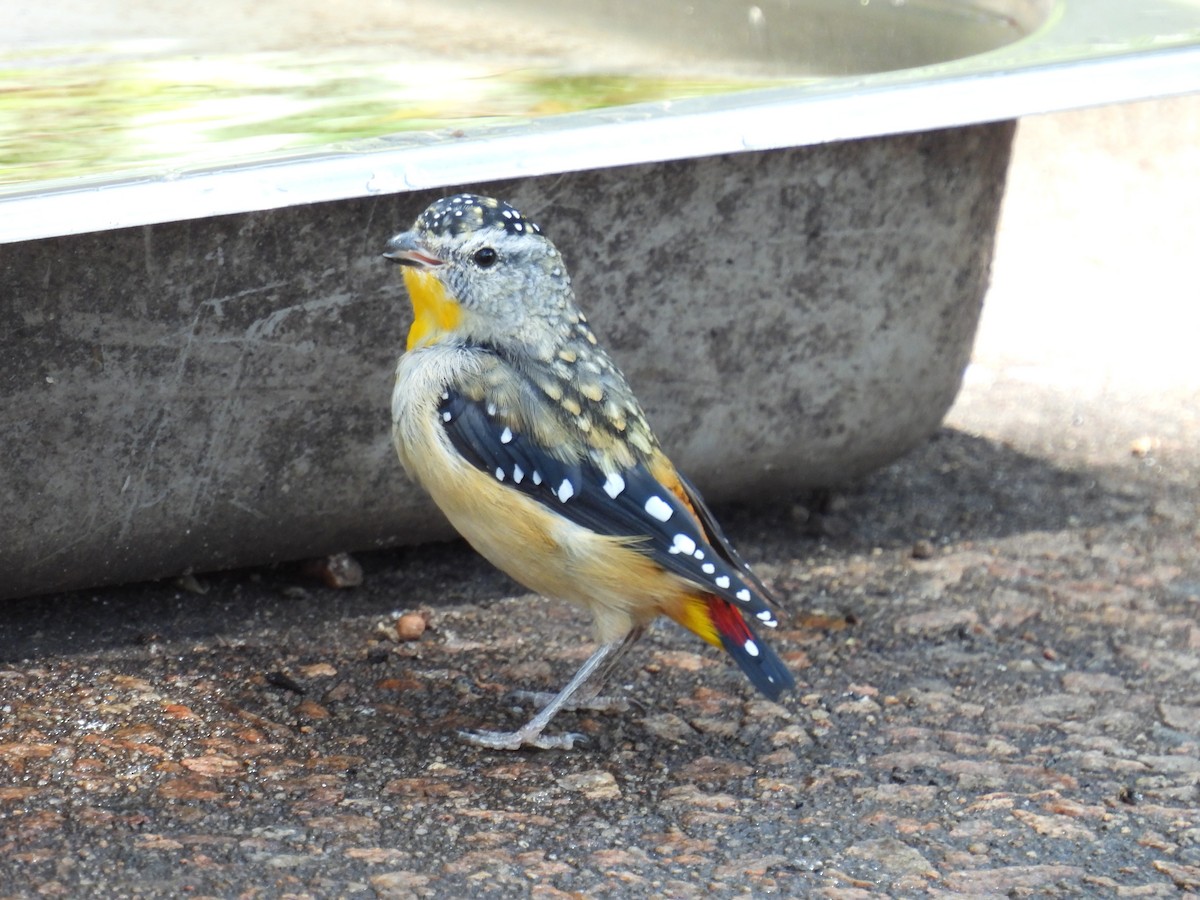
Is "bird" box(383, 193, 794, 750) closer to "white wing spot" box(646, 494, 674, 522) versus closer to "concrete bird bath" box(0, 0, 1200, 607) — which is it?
"white wing spot" box(646, 494, 674, 522)

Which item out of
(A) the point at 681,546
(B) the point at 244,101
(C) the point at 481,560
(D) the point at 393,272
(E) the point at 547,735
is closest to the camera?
(A) the point at 681,546

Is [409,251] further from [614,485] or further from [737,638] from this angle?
[737,638]

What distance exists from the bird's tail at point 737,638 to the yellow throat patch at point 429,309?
83cm

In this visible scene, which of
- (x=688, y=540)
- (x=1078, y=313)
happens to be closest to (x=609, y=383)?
(x=688, y=540)

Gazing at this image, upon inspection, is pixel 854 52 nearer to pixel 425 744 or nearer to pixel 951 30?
pixel 951 30

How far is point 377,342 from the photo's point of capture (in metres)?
3.88

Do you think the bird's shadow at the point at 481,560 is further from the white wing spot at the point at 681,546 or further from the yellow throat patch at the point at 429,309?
the white wing spot at the point at 681,546

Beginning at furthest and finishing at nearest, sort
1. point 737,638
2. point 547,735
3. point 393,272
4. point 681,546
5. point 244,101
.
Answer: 1. point 244,101
2. point 393,272
3. point 547,735
4. point 737,638
5. point 681,546

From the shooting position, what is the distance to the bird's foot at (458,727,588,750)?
356cm

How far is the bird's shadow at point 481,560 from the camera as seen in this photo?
3963 mm

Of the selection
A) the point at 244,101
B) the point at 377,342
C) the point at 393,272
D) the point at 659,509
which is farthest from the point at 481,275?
the point at 244,101

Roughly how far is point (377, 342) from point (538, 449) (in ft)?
2.27

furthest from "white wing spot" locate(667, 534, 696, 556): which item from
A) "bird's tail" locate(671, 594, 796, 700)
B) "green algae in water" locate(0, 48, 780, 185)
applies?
"green algae in water" locate(0, 48, 780, 185)

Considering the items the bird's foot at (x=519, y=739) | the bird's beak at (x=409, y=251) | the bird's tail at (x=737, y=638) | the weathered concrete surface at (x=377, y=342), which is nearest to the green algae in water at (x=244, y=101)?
the weathered concrete surface at (x=377, y=342)
